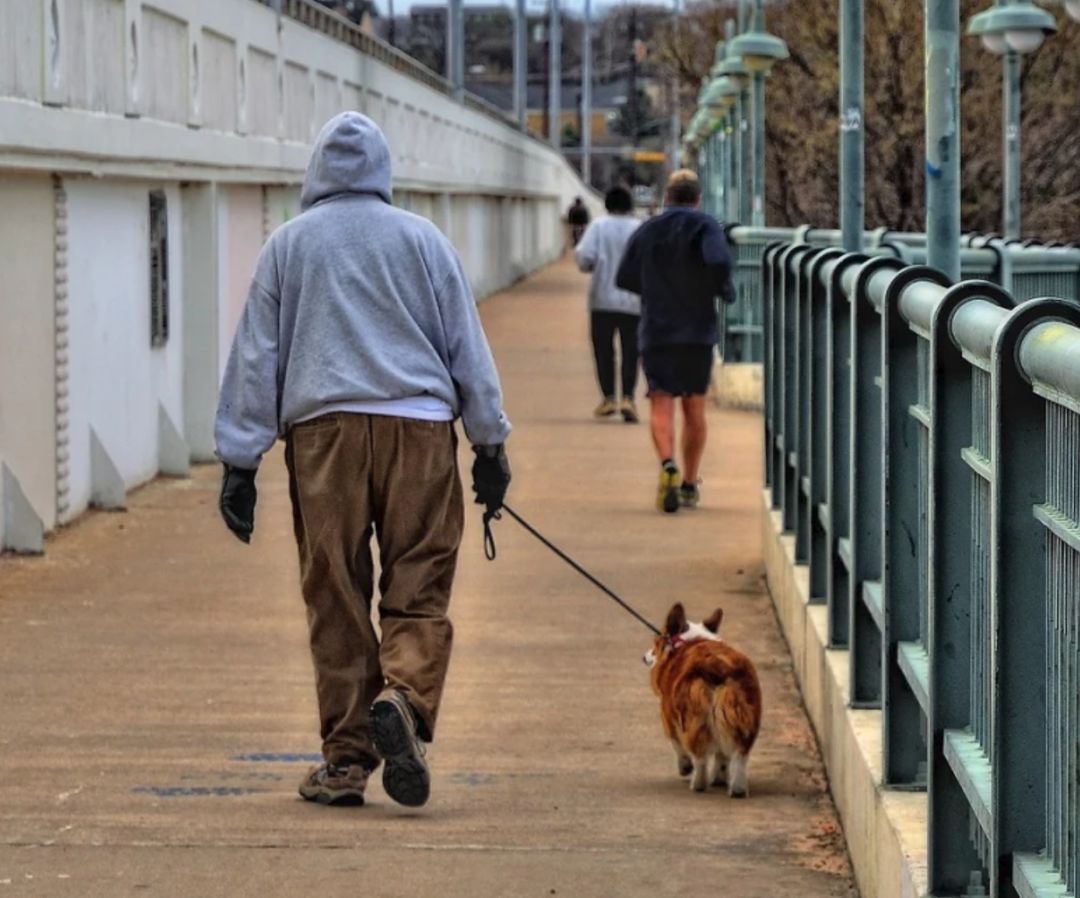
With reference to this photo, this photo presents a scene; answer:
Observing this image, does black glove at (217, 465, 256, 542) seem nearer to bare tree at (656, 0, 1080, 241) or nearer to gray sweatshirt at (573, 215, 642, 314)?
gray sweatshirt at (573, 215, 642, 314)

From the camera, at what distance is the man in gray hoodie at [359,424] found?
6980 mm

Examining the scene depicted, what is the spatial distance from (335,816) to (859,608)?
140cm

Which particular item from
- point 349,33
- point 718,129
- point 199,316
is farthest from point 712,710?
point 718,129

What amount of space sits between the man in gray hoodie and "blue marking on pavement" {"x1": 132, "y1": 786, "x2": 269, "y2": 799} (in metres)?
0.22

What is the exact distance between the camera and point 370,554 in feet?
23.1

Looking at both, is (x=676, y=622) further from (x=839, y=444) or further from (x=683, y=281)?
(x=683, y=281)

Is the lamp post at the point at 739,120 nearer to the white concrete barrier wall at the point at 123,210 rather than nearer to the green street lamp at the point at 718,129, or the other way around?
the green street lamp at the point at 718,129

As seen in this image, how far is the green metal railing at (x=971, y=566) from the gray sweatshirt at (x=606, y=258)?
11.9 m

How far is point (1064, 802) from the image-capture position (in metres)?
3.70

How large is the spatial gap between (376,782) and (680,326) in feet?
22.5

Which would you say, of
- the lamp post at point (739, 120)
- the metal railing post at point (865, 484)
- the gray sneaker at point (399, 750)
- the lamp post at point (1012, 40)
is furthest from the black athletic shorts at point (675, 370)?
the lamp post at point (739, 120)

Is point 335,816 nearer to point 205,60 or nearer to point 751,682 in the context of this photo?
point 751,682

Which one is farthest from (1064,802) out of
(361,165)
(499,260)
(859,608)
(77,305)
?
(499,260)

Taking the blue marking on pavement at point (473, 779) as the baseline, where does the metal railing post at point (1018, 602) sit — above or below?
above
